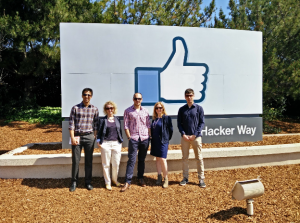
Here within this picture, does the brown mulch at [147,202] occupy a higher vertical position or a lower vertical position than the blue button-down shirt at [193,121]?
lower

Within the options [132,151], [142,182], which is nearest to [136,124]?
[132,151]

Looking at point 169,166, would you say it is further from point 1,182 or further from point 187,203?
point 1,182

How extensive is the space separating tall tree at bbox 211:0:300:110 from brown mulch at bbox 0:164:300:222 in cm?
542

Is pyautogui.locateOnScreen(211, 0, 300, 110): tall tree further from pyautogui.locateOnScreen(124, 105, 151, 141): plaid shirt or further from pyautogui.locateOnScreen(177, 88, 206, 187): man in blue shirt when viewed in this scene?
pyautogui.locateOnScreen(124, 105, 151, 141): plaid shirt

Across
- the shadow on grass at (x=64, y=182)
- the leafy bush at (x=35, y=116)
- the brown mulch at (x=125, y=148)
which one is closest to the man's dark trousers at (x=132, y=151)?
the shadow on grass at (x=64, y=182)

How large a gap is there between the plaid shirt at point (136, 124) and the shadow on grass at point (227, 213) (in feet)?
5.24

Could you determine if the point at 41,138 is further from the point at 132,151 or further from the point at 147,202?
the point at 147,202

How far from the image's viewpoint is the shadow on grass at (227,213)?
10.6ft

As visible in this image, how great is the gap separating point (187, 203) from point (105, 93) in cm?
313

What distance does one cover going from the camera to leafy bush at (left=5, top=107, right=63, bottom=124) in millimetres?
11805

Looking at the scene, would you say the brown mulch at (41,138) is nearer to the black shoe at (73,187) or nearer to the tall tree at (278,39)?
the black shoe at (73,187)

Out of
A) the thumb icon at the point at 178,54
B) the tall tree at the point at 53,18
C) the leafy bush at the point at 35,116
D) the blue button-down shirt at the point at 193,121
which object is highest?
the tall tree at the point at 53,18

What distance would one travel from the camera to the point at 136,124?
4121 mm

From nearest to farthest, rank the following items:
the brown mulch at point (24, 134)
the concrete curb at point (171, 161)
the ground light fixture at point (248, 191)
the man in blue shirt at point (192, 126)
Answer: the ground light fixture at point (248, 191) < the man in blue shirt at point (192, 126) < the concrete curb at point (171, 161) < the brown mulch at point (24, 134)
